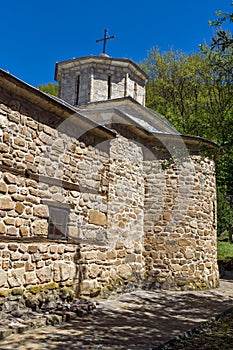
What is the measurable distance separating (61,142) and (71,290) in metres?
2.88

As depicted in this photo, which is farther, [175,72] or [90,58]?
[175,72]

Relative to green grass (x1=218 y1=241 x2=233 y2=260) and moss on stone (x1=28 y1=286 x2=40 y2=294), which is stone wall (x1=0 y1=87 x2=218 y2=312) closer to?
moss on stone (x1=28 y1=286 x2=40 y2=294)

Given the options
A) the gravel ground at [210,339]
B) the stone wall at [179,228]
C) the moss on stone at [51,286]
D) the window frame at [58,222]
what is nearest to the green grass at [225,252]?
the stone wall at [179,228]

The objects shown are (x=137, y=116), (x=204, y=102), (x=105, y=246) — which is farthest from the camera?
(x=204, y=102)

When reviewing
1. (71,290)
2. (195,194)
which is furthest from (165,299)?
(195,194)

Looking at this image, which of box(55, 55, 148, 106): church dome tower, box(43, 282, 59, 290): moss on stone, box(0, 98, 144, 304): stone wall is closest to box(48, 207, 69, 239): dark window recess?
box(0, 98, 144, 304): stone wall

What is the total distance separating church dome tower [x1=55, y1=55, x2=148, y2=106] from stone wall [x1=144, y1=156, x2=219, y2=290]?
3932mm

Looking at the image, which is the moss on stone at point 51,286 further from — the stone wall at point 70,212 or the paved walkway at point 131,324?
the paved walkway at point 131,324

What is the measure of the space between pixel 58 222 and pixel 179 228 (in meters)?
3.84

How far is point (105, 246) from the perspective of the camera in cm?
780

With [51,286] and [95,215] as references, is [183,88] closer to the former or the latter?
[95,215]

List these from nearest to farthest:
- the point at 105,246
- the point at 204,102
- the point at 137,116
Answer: the point at 105,246
the point at 137,116
the point at 204,102

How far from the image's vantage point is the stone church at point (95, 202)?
5820 mm

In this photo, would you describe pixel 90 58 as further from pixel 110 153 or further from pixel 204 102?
pixel 204 102
